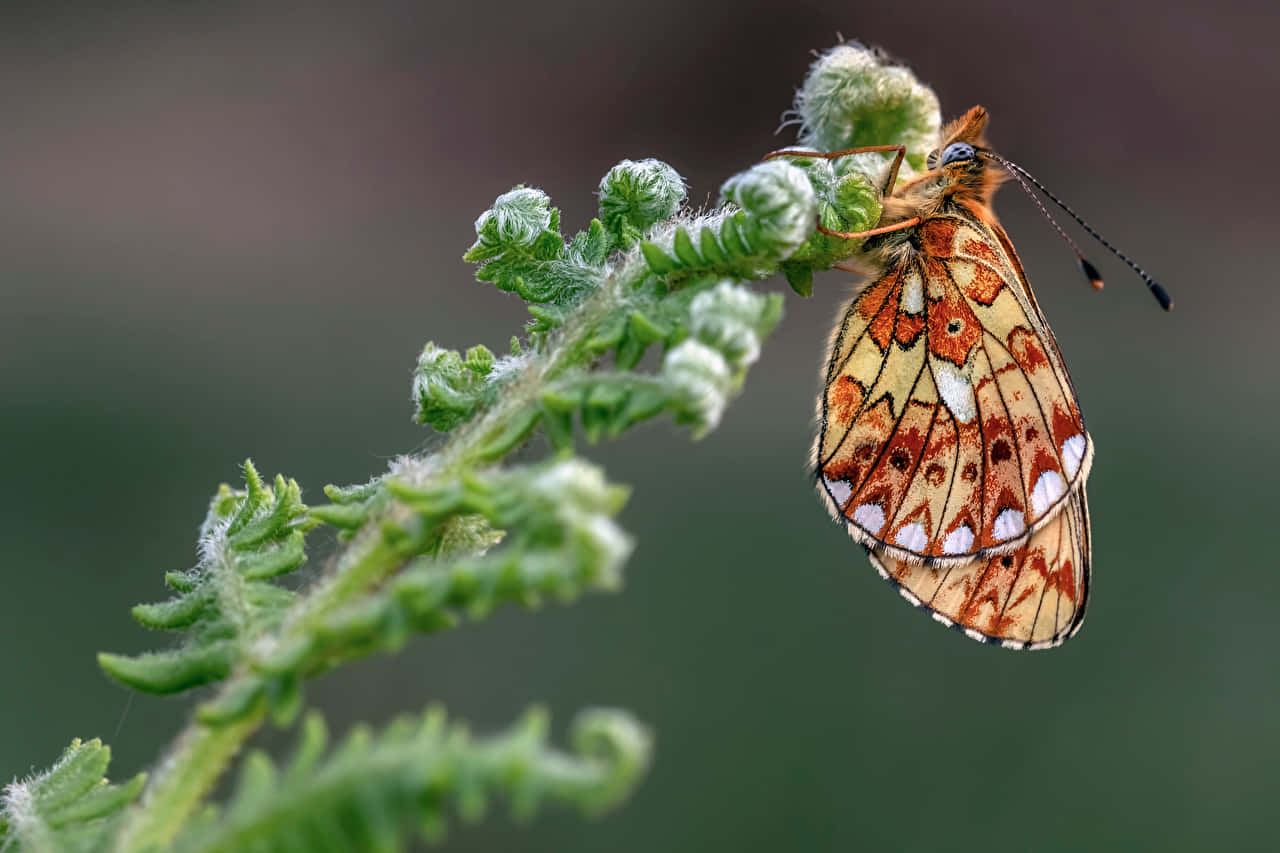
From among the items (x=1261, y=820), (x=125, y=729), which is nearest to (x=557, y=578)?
(x=125, y=729)

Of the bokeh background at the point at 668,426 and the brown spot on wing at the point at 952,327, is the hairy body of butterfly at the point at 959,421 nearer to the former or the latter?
the brown spot on wing at the point at 952,327

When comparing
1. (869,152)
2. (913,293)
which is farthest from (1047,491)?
(869,152)

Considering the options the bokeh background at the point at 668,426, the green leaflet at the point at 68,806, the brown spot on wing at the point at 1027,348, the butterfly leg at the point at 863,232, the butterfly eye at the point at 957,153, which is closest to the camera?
the green leaflet at the point at 68,806

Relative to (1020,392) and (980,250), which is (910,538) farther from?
Result: (980,250)

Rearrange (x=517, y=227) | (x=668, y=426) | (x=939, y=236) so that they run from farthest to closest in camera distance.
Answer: (x=668, y=426), (x=939, y=236), (x=517, y=227)

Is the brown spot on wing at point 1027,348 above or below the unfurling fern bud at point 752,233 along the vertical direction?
above

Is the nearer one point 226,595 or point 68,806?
point 68,806

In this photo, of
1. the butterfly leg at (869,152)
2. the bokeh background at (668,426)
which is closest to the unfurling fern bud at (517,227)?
the butterfly leg at (869,152)
